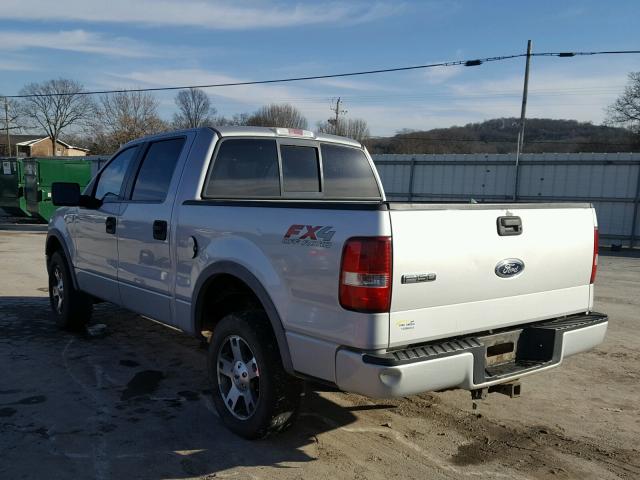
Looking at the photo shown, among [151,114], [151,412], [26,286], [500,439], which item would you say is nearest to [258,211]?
[151,412]

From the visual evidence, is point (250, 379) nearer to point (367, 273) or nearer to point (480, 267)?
point (367, 273)

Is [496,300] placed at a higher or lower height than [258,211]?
lower

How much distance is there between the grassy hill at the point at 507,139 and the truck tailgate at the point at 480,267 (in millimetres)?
30534

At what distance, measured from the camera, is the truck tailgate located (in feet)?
9.39

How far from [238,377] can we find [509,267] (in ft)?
6.04

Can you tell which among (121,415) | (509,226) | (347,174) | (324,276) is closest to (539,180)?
(347,174)

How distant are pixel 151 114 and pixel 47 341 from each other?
5284 centimetres

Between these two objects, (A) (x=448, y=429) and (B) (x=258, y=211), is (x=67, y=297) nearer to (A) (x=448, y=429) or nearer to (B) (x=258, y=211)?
(B) (x=258, y=211)

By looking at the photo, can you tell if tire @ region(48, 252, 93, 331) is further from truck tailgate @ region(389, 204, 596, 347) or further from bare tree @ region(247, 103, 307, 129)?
bare tree @ region(247, 103, 307, 129)

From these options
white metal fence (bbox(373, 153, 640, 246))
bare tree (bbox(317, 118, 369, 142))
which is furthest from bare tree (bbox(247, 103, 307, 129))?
white metal fence (bbox(373, 153, 640, 246))

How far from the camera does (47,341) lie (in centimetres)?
580

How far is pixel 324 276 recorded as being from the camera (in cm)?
294

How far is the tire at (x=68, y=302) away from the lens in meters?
6.00

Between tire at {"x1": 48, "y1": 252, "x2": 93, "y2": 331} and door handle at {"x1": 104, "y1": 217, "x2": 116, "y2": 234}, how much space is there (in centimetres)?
129
